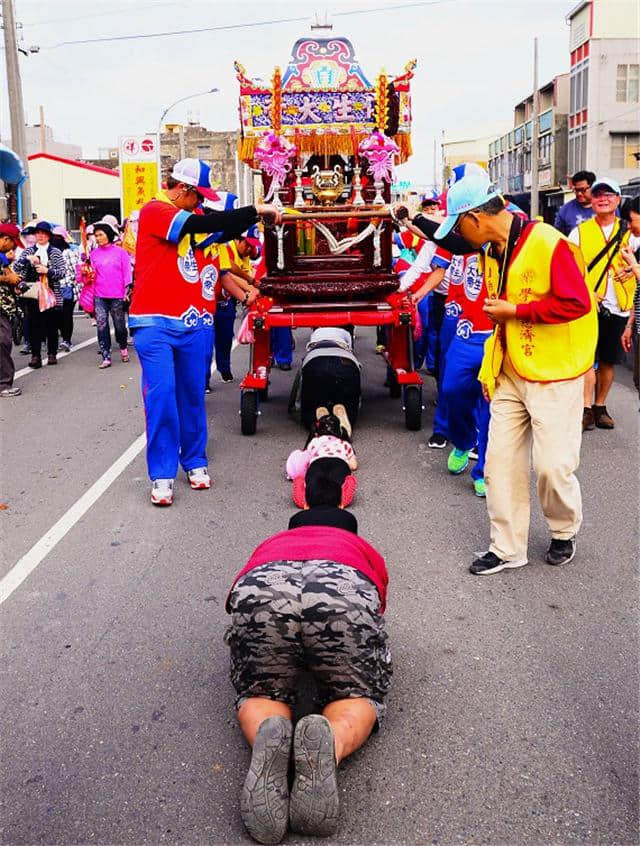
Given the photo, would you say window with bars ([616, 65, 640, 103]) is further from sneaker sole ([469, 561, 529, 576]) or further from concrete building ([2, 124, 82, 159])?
sneaker sole ([469, 561, 529, 576])

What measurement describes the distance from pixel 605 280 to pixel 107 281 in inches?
301

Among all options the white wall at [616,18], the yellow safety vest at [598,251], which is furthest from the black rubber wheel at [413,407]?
the white wall at [616,18]

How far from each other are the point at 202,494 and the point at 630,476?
321 cm

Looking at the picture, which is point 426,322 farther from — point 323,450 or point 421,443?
point 323,450

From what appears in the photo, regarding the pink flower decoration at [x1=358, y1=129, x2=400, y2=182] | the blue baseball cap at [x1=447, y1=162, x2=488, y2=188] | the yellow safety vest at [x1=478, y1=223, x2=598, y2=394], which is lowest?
the yellow safety vest at [x1=478, y1=223, x2=598, y2=394]

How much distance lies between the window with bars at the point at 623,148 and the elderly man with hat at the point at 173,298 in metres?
50.2

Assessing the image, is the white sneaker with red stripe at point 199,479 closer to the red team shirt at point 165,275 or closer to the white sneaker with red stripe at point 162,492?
the white sneaker with red stripe at point 162,492

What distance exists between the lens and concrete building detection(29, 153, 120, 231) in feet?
149

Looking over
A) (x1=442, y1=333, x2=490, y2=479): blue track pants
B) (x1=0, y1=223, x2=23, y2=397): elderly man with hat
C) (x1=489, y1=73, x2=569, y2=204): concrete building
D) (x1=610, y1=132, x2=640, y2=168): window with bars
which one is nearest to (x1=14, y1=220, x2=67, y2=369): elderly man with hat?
(x1=0, y1=223, x2=23, y2=397): elderly man with hat

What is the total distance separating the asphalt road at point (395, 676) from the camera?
119 inches

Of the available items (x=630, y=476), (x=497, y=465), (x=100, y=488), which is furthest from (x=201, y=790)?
(x=630, y=476)

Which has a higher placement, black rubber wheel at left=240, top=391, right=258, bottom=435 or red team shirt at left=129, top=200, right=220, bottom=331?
red team shirt at left=129, top=200, right=220, bottom=331

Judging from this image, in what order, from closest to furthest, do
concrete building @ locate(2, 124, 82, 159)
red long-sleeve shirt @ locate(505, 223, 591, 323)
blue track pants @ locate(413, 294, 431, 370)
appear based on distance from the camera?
1. red long-sleeve shirt @ locate(505, 223, 591, 323)
2. blue track pants @ locate(413, 294, 431, 370)
3. concrete building @ locate(2, 124, 82, 159)

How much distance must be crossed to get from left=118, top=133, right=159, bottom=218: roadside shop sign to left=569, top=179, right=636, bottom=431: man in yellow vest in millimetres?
20259
